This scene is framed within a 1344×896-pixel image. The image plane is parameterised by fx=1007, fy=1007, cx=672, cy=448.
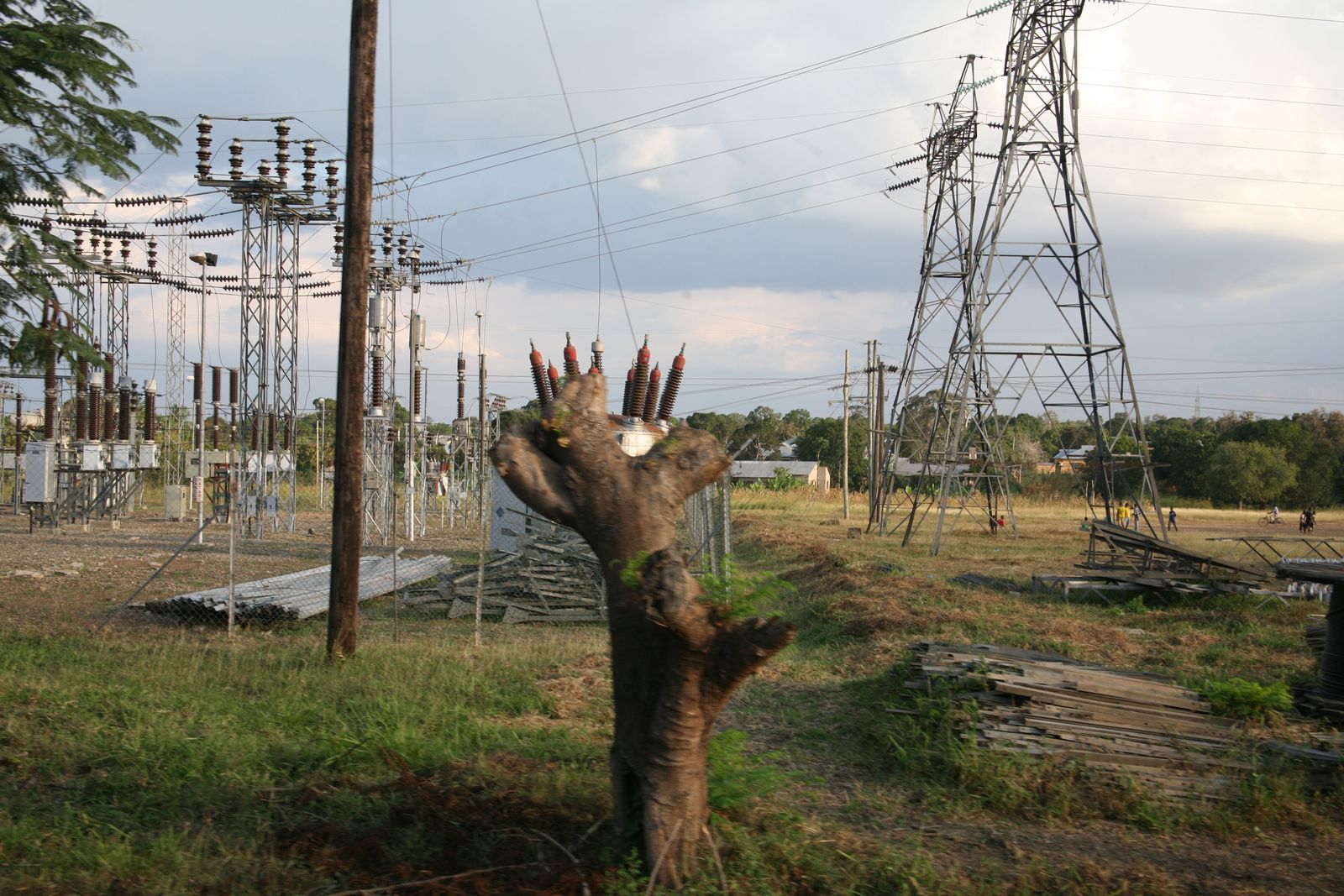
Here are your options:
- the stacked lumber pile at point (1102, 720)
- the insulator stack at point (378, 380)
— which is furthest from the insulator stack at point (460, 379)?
the stacked lumber pile at point (1102, 720)

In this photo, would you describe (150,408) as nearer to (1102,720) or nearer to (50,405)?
(50,405)

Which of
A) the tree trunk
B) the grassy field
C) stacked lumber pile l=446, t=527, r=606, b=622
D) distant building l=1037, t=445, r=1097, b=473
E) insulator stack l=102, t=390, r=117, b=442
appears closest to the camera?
the tree trunk

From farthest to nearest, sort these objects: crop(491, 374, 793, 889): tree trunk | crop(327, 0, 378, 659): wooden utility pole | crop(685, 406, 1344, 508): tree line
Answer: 1. crop(685, 406, 1344, 508): tree line
2. crop(327, 0, 378, 659): wooden utility pole
3. crop(491, 374, 793, 889): tree trunk

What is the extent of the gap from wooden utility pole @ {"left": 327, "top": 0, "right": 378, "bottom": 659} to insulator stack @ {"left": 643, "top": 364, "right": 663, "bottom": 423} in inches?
168

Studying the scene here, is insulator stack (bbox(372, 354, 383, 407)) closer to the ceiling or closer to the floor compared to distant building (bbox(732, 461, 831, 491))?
closer to the ceiling

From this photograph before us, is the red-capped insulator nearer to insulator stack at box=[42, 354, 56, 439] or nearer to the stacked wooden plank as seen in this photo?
the stacked wooden plank

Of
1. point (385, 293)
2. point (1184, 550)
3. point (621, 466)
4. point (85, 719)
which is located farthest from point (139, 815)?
point (385, 293)

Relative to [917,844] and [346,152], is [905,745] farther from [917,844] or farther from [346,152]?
[346,152]

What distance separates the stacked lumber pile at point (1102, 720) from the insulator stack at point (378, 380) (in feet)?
62.7

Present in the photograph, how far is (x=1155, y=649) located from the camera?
39.7 ft

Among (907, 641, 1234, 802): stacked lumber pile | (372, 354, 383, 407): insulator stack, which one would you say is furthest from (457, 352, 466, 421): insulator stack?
(907, 641, 1234, 802): stacked lumber pile

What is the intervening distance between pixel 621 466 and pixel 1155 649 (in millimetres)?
9534

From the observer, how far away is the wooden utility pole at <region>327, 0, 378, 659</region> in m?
9.99

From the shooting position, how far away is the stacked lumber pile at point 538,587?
1525cm
